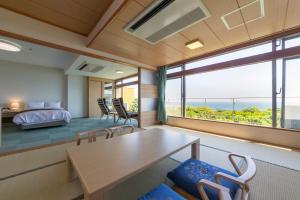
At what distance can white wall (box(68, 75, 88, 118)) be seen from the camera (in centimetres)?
628

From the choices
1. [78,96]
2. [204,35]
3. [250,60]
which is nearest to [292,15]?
[250,60]

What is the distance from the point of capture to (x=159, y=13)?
1850 millimetres

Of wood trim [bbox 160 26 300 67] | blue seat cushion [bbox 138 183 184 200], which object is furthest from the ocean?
blue seat cushion [bbox 138 183 184 200]

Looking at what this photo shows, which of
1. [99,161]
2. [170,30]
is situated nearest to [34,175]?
[99,161]

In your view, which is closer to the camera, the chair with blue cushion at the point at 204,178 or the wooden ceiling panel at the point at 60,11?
the chair with blue cushion at the point at 204,178

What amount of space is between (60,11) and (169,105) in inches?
158

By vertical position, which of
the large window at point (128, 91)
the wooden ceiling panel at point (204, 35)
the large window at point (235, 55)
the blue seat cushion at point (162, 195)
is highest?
the wooden ceiling panel at point (204, 35)

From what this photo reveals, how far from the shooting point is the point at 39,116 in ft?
12.8

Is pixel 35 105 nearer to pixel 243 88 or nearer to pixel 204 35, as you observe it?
pixel 204 35

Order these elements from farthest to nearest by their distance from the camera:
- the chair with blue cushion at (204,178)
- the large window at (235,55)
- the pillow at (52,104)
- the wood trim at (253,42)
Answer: the pillow at (52,104)
the large window at (235,55)
the wood trim at (253,42)
the chair with blue cushion at (204,178)

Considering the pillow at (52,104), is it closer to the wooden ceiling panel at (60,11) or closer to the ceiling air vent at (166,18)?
the wooden ceiling panel at (60,11)

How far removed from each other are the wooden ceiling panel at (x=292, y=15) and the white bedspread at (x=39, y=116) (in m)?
5.92

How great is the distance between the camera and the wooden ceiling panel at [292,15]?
176cm

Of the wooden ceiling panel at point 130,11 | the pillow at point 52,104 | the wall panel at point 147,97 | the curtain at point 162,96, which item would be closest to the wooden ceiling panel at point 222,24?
the wooden ceiling panel at point 130,11
